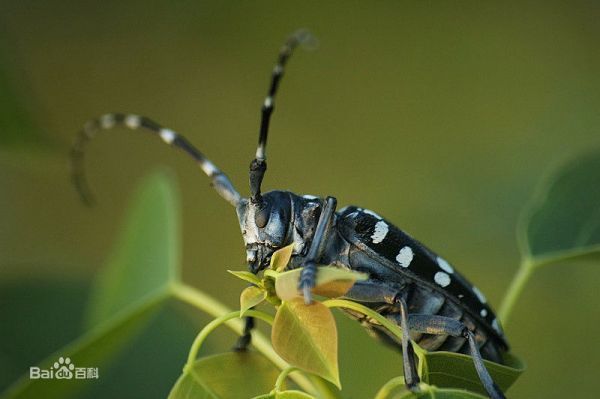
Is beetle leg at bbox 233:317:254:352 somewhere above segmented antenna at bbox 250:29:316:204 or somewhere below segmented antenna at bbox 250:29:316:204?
below

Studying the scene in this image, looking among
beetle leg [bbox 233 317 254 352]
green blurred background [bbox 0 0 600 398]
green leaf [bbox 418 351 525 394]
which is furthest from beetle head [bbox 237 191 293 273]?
green blurred background [bbox 0 0 600 398]

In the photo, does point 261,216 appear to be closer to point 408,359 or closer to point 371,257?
point 371,257

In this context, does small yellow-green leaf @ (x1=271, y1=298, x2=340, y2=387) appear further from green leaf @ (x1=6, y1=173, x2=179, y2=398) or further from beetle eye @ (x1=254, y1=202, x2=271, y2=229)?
green leaf @ (x1=6, y1=173, x2=179, y2=398)

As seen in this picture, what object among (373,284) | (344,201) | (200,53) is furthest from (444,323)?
(200,53)

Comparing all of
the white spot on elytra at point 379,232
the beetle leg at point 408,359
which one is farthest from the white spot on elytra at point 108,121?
the beetle leg at point 408,359

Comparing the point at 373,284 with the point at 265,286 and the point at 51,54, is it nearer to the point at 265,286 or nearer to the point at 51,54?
the point at 265,286

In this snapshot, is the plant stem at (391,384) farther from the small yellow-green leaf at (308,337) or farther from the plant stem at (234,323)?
the plant stem at (234,323)

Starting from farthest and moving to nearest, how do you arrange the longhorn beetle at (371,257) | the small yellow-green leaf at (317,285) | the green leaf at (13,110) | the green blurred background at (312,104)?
the green blurred background at (312,104)
the green leaf at (13,110)
the longhorn beetle at (371,257)
the small yellow-green leaf at (317,285)

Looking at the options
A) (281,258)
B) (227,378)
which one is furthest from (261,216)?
(227,378)
